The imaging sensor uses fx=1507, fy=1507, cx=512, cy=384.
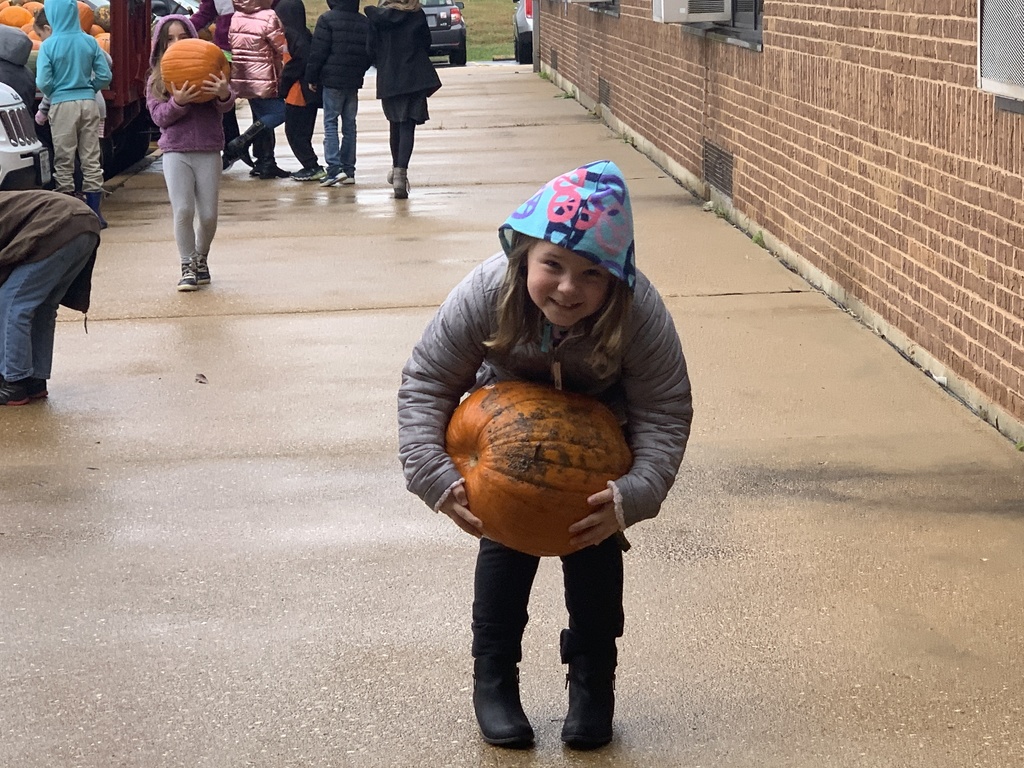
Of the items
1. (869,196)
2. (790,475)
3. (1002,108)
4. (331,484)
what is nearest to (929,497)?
(790,475)

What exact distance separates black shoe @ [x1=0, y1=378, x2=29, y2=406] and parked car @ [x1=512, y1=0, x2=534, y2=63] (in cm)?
2524

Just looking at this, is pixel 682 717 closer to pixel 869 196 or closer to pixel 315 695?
pixel 315 695

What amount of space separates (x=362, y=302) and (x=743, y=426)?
128 inches

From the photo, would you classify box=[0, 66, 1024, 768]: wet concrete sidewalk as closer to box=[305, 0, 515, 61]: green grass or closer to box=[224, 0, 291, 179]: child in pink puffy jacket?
box=[224, 0, 291, 179]: child in pink puffy jacket

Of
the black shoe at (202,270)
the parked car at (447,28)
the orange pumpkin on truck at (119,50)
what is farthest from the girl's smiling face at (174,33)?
the parked car at (447,28)

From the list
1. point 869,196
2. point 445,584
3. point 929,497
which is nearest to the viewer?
point 445,584

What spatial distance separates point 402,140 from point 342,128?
1301mm

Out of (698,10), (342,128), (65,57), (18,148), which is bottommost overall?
(18,148)

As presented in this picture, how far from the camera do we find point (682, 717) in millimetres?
3717

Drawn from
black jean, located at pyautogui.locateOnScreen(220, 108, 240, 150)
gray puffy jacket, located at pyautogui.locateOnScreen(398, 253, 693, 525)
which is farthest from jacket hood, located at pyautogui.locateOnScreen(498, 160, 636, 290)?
black jean, located at pyautogui.locateOnScreen(220, 108, 240, 150)

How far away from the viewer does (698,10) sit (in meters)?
10.9

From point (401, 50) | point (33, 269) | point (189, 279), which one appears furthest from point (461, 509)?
point (401, 50)

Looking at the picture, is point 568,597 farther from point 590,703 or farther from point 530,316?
point 530,316

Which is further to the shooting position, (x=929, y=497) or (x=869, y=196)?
(x=869, y=196)
